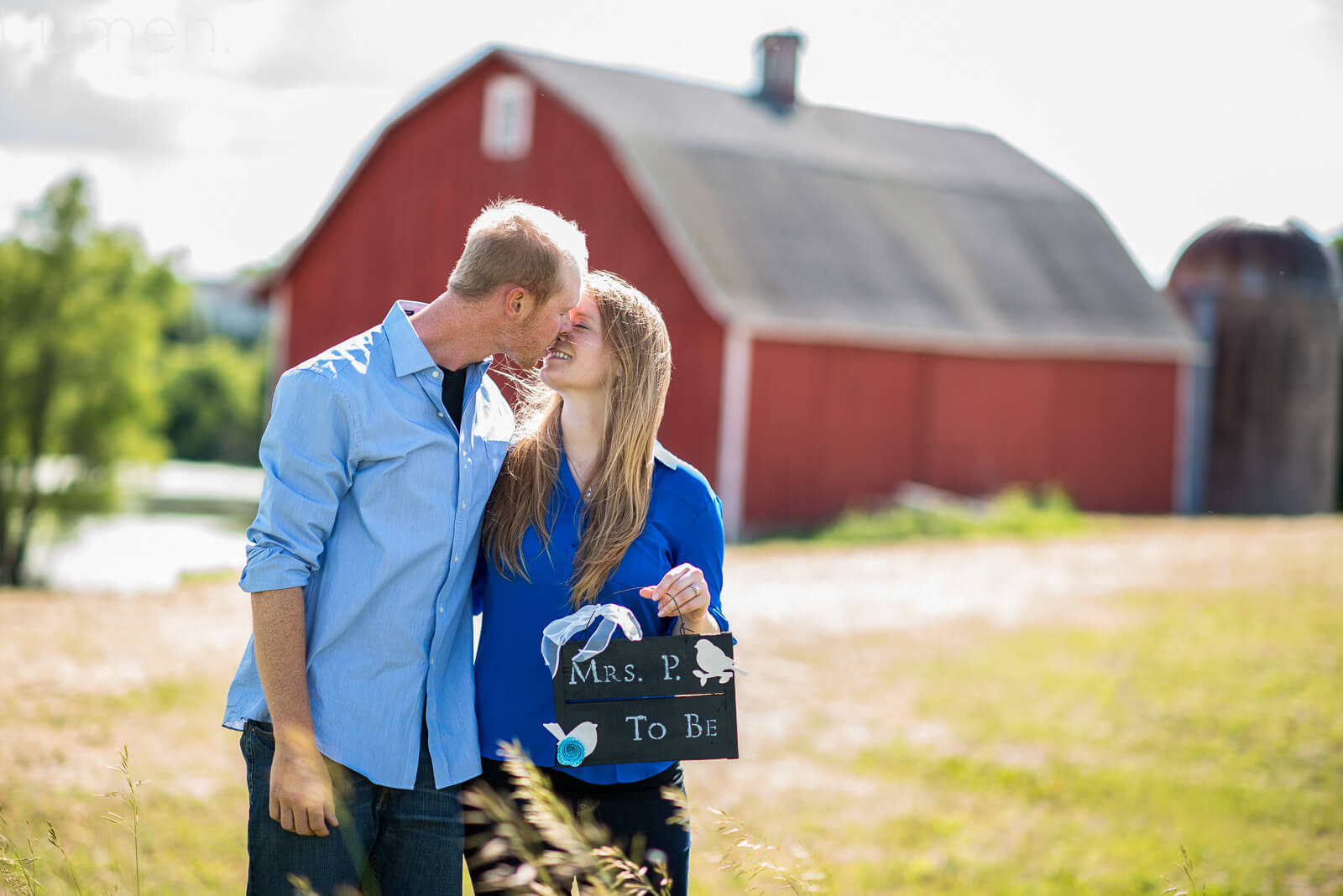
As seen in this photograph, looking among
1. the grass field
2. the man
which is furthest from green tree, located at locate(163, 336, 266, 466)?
the man

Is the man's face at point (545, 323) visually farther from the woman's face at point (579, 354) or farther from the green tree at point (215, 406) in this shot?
the green tree at point (215, 406)

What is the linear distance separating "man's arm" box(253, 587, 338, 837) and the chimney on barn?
2067 centimetres

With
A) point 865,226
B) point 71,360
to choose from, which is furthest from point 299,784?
point 71,360

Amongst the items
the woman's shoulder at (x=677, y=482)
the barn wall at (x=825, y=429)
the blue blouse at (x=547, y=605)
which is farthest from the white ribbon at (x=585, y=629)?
the barn wall at (x=825, y=429)

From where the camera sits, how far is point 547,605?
2.70 meters

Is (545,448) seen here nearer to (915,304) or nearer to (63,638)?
(63,638)

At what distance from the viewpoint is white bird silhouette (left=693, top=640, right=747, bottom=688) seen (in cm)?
259

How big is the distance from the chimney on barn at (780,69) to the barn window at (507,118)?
17.9ft

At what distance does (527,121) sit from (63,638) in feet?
37.2

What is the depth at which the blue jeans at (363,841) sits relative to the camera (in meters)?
2.43

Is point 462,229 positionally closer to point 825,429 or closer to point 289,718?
point 825,429

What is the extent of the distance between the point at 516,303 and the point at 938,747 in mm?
4940

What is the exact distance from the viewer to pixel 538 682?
8.83 ft

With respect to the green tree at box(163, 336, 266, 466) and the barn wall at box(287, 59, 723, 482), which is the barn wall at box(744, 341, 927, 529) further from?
the green tree at box(163, 336, 266, 466)
